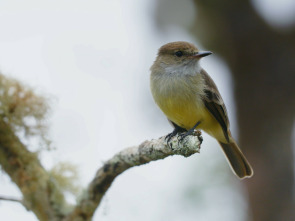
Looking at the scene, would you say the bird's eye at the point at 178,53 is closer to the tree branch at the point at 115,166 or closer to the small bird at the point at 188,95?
the small bird at the point at 188,95

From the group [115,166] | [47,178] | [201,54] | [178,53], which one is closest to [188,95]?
[201,54]

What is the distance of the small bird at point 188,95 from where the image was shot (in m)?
4.18

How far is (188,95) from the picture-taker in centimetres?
422

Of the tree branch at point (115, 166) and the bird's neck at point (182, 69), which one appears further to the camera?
the bird's neck at point (182, 69)

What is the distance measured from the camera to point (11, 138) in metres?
3.34

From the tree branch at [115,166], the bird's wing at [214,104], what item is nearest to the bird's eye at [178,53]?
the bird's wing at [214,104]

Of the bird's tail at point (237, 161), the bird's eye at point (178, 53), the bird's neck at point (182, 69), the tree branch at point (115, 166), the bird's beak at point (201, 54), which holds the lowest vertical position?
the bird's tail at point (237, 161)

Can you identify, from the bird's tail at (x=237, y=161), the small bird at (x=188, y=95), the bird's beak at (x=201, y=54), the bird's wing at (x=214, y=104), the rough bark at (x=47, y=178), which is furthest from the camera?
the bird's tail at (x=237, y=161)

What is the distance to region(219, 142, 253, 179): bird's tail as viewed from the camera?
4.98 meters

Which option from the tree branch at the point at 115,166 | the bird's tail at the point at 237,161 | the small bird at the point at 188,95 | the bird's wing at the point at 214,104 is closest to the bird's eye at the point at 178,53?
the small bird at the point at 188,95

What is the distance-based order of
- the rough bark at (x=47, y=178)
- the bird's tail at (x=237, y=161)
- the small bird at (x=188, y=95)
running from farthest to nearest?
the bird's tail at (x=237, y=161)
the small bird at (x=188, y=95)
the rough bark at (x=47, y=178)

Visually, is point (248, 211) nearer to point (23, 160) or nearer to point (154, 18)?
point (154, 18)

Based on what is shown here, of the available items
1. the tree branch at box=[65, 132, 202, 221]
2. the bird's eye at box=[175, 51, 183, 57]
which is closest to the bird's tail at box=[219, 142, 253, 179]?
the bird's eye at box=[175, 51, 183, 57]

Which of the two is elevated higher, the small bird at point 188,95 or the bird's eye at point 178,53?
the bird's eye at point 178,53
